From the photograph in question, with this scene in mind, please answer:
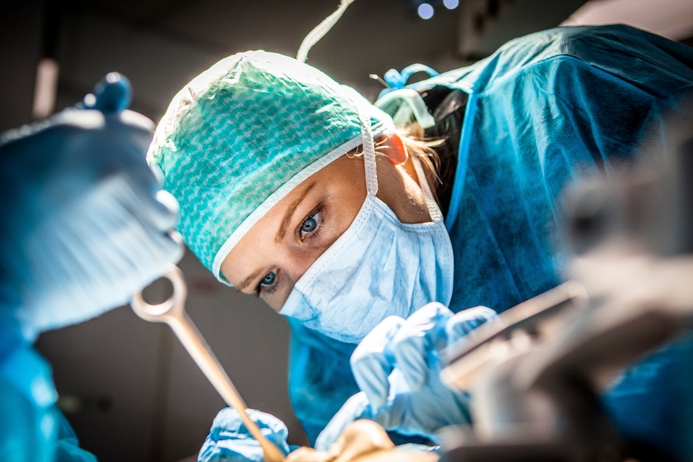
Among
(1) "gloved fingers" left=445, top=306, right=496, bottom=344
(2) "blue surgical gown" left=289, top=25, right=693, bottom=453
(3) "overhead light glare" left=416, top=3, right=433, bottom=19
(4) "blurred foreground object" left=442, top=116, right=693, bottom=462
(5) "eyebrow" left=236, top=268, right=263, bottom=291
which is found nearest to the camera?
(4) "blurred foreground object" left=442, top=116, right=693, bottom=462

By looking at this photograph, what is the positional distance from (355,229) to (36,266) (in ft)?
2.06

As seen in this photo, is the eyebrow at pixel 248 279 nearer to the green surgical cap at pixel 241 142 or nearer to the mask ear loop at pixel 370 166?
the green surgical cap at pixel 241 142

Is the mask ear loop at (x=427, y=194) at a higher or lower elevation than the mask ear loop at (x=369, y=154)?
lower

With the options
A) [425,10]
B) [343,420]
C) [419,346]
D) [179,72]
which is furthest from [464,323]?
[179,72]

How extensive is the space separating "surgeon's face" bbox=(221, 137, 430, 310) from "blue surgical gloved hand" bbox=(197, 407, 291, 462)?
12.2 inches

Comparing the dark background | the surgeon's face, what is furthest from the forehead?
the dark background

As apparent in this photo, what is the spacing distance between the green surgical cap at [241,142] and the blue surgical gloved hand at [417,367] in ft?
1.48

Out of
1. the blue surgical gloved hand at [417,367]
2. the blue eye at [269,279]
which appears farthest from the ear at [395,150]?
the blue surgical gloved hand at [417,367]

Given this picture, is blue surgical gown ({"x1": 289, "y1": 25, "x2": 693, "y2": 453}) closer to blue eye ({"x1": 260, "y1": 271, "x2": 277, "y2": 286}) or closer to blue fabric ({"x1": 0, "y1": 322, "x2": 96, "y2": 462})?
blue eye ({"x1": 260, "y1": 271, "x2": 277, "y2": 286})

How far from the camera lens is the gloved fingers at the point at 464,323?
59cm

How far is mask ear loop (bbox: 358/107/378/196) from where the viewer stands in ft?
3.45

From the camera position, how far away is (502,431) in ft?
1.35

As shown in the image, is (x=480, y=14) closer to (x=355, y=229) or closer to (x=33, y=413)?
(x=355, y=229)

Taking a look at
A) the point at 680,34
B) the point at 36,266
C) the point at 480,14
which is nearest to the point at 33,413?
the point at 36,266
